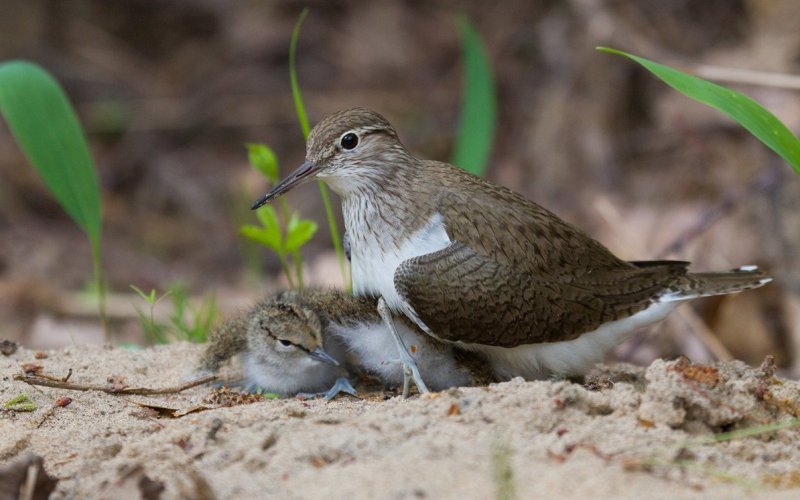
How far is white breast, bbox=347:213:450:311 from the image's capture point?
4672 mm

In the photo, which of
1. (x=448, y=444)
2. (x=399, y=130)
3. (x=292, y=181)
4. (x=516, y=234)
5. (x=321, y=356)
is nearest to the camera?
(x=448, y=444)

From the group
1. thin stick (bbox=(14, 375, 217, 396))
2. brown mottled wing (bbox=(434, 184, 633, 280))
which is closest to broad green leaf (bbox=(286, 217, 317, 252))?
brown mottled wing (bbox=(434, 184, 633, 280))

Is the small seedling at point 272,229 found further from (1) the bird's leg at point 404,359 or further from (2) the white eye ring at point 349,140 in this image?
(1) the bird's leg at point 404,359

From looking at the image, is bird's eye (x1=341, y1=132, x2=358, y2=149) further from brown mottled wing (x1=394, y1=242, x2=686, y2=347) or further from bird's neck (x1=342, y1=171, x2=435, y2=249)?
brown mottled wing (x1=394, y1=242, x2=686, y2=347)

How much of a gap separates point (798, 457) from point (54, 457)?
8.79 ft

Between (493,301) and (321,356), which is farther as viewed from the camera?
(321,356)

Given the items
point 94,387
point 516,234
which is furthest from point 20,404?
point 516,234

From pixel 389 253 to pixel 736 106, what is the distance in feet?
5.42

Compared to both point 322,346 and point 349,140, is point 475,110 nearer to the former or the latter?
point 349,140

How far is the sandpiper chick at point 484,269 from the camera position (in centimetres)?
450

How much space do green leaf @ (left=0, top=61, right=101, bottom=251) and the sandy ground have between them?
5.52 feet

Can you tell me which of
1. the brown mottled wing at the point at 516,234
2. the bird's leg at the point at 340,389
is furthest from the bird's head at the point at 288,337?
the brown mottled wing at the point at 516,234

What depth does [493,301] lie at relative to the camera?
177 inches

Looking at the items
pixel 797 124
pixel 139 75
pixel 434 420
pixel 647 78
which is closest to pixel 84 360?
pixel 434 420
